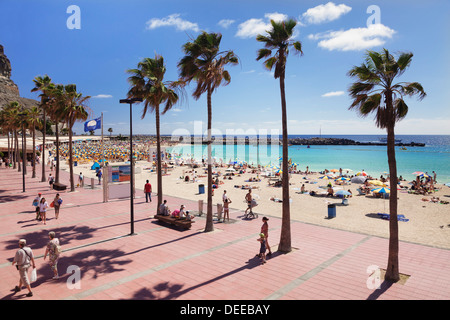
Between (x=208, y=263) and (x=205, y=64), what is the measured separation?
347 inches

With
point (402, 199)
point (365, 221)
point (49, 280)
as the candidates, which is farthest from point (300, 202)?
point (49, 280)

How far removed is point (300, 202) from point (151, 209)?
11.3 m

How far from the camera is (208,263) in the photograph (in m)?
10.0

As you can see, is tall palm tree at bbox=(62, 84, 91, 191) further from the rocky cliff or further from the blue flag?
the rocky cliff

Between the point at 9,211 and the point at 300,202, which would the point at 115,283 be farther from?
the point at 300,202

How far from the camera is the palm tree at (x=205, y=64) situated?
13117 mm

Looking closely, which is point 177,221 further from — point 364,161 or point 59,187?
point 364,161

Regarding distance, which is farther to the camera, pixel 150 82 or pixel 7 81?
pixel 7 81

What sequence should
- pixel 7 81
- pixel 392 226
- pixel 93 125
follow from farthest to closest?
1. pixel 7 81
2. pixel 93 125
3. pixel 392 226

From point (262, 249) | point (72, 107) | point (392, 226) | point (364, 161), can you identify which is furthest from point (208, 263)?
point (364, 161)

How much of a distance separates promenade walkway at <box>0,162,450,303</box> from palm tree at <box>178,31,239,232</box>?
3029 millimetres

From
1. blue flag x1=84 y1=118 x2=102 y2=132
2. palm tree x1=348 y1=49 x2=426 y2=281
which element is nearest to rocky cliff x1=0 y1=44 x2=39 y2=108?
blue flag x1=84 y1=118 x2=102 y2=132

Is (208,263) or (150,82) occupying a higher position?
(150,82)
